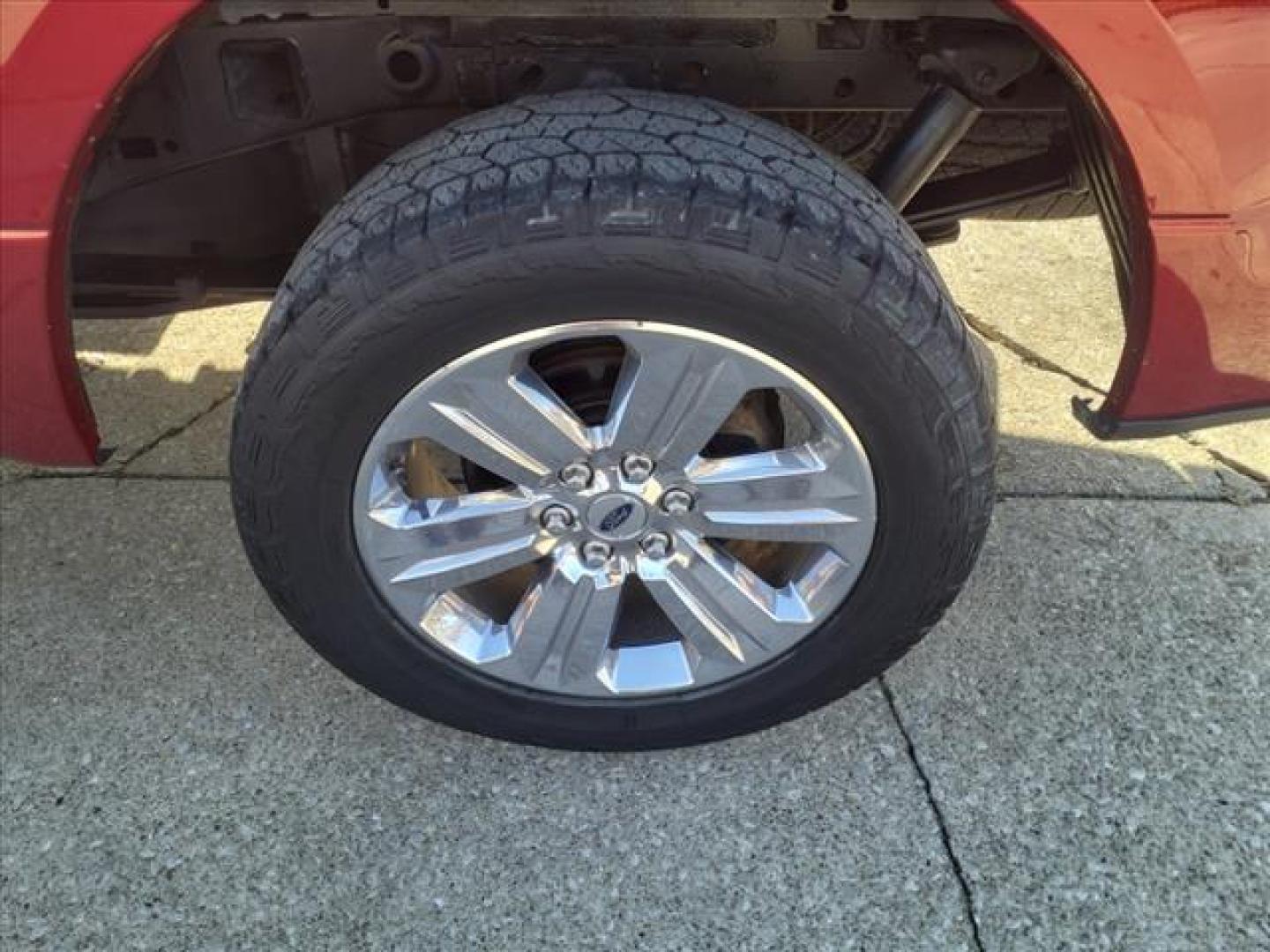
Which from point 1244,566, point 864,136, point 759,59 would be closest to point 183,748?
point 759,59

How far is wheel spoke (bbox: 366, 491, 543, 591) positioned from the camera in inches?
78.4

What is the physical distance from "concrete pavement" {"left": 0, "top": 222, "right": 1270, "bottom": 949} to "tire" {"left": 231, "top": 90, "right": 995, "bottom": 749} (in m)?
0.44

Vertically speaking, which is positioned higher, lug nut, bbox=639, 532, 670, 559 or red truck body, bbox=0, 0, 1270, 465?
red truck body, bbox=0, 0, 1270, 465

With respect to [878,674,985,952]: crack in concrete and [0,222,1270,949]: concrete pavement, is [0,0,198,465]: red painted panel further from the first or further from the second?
[878,674,985,952]: crack in concrete

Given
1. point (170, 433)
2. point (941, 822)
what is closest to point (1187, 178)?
point (941, 822)

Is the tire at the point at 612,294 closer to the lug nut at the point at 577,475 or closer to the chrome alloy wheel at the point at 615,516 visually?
the chrome alloy wheel at the point at 615,516

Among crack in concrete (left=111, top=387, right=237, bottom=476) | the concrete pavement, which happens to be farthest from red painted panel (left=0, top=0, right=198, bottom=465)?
crack in concrete (left=111, top=387, right=237, bottom=476)

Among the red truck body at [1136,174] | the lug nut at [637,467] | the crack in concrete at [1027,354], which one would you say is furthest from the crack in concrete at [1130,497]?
the lug nut at [637,467]

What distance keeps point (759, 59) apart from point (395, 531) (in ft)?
3.39

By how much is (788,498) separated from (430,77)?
95cm

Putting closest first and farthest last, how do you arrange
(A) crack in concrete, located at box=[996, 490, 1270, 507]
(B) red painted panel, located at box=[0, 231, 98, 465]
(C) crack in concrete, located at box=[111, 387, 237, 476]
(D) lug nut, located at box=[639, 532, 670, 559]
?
1. (B) red painted panel, located at box=[0, 231, 98, 465]
2. (D) lug nut, located at box=[639, 532, 670, 559]
3. (A) crack in concrete, located at box=[996, 490, 1270, 507]
4. (C) crack in concrete, located at box=[111, 387, 237, 476]

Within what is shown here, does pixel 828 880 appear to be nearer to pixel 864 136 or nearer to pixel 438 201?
pixel 438 201

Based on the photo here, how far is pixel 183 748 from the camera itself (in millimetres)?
2297

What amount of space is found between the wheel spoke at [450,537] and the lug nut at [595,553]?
8 centimetres
